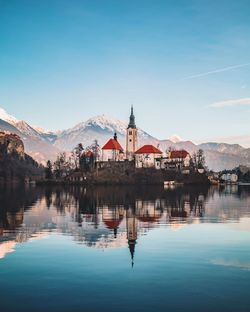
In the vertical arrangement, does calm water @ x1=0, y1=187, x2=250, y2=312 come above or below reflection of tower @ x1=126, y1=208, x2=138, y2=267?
below

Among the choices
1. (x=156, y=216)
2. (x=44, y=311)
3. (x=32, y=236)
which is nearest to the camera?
(x=44, y=311)

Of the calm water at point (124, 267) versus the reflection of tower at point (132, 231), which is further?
the reflection of tower at point (132, 231)

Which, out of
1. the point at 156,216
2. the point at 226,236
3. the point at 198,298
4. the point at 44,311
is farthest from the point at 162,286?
the point at 156,216

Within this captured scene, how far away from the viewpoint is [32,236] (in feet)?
137

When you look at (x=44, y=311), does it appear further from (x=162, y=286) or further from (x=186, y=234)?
(x=186, y=234)

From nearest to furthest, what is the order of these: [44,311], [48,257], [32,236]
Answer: [44,311]
[48,257]
[32,236]

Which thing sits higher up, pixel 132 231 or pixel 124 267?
pixel 132 231

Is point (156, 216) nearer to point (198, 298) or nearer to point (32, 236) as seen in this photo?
point (32, 236)

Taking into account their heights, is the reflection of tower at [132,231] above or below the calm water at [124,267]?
above

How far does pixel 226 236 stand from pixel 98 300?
23.8m

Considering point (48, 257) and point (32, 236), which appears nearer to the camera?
point (48, 257)

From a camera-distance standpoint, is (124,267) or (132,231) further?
(132,231)

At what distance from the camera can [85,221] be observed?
5569cm

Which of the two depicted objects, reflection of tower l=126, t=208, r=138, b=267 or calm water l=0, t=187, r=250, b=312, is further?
reflection of tower l=126, t=208, r=138, b=267
